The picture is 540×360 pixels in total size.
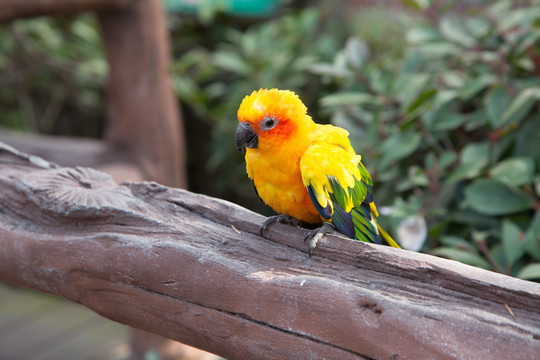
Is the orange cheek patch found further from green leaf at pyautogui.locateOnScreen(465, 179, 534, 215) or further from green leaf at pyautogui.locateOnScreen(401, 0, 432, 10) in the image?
green leaf at pyautogui.locateOnScreen(401, 0, 432, 10)

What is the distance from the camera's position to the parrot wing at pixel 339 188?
1.04m

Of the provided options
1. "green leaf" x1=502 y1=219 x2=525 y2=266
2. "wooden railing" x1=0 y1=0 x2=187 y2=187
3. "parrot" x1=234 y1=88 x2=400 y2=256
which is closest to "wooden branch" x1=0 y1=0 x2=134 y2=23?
"wooden railing" x1=0 y1=0 x2=187 y2=187

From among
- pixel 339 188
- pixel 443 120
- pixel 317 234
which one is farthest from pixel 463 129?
pixel 317 234

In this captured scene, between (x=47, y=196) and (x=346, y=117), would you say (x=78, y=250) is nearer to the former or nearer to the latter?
(x=47, y=196)

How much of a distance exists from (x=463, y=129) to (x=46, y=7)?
1.72 metres

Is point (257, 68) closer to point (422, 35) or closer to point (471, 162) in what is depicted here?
point (422, 35)

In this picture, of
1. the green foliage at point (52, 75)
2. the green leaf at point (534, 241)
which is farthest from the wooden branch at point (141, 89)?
the green leaf at point (534, 241)

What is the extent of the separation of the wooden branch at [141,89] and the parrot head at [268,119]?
137 cm

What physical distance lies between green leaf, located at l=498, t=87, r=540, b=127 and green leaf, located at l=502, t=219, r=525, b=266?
1.19 ft

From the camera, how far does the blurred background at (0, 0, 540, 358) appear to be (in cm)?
160

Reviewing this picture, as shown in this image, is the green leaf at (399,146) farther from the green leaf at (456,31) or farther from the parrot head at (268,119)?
the parrot head at (268,119)

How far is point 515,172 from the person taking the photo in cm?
151

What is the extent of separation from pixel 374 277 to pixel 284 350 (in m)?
0.19

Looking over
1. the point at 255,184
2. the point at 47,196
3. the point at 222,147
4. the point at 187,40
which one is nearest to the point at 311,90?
the point at 222,147
